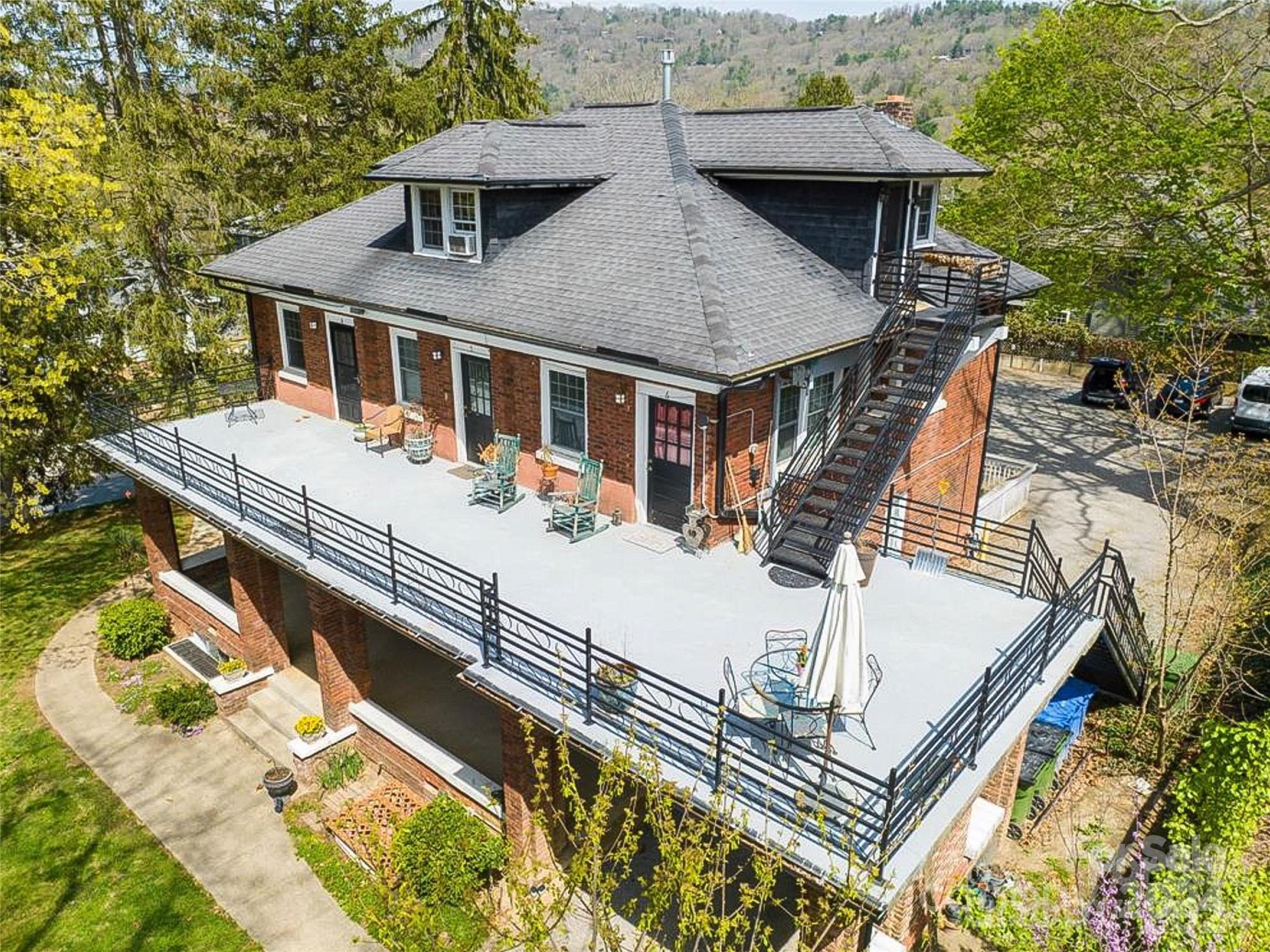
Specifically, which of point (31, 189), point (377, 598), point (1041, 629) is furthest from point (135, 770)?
point (1041, 629)

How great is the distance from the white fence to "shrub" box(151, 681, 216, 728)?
765 inches

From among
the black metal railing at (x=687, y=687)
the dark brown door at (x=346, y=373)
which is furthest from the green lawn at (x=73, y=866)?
the dark brown door at (x=346, y=373)

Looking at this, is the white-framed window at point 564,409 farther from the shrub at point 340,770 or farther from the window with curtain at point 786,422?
the shrub at point 340,770

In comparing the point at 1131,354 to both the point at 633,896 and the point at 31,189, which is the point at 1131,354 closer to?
the point at 633,896

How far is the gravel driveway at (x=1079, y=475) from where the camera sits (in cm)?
2295

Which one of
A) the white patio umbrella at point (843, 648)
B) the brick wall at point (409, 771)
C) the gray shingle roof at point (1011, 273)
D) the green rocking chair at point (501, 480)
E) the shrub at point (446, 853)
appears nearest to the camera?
the white patio umbrella at point (843, 648)

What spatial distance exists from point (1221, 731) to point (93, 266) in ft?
86.6

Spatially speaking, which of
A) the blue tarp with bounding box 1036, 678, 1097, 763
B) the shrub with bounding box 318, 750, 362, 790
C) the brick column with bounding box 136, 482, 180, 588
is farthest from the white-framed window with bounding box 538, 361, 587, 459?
the brick column with bounding box 136, 482, 180, 588

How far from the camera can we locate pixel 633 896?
11.5m

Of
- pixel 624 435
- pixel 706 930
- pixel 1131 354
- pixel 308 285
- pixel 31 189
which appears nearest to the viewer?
pixel 706 930

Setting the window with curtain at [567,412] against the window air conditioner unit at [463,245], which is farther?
the window air conditioner unit at [463,245]

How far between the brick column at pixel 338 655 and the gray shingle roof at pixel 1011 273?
1377cm

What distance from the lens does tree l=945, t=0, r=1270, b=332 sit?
78.2 ft

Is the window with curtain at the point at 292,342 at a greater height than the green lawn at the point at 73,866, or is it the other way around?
the window with curtain at the point at 292,342
